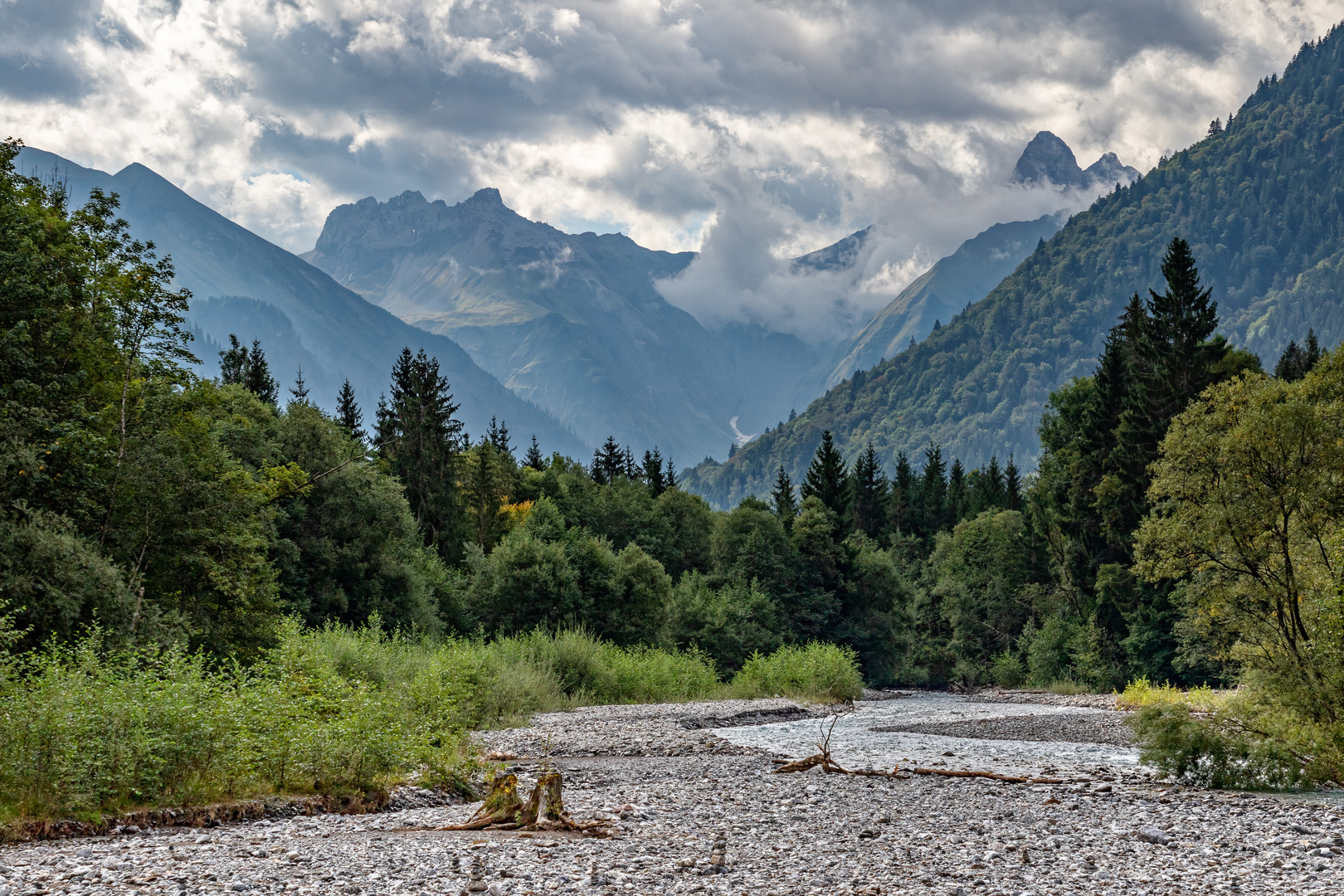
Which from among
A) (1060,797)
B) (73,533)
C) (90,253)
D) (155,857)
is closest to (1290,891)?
(1060,797)

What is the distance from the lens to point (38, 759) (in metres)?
11.9

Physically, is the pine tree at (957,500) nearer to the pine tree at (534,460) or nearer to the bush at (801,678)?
the pine tree at (534,460)

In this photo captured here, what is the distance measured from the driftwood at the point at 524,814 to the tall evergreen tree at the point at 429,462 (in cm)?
5863

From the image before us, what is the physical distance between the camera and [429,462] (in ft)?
246

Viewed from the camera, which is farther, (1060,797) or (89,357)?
(89,357)

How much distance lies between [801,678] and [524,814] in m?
38.8

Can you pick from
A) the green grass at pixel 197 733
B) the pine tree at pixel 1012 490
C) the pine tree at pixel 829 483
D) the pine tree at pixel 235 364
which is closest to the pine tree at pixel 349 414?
the pine tree at pixel 235 364

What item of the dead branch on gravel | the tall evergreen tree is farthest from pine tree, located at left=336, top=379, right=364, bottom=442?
the dead branch on gravel

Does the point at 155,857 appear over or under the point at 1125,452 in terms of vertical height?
under

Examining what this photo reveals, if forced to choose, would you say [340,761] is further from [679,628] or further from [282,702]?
[679,628]

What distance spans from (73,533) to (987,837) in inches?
894

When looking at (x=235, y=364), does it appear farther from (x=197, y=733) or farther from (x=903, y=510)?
(x=903, y=510)

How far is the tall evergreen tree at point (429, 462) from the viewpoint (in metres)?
74.2

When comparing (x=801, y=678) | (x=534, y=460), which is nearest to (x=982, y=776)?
(x=801, y=678)
